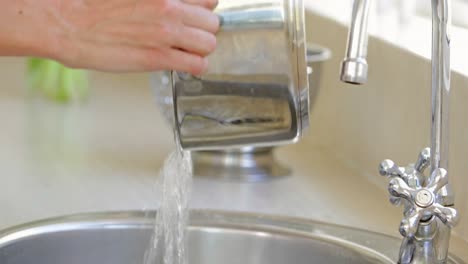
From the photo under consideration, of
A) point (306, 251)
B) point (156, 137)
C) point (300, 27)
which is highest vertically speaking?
point (300, 27)

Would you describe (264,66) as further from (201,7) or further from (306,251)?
(306,251)

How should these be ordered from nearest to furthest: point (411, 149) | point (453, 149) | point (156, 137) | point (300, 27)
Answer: point (300, 27), point (453, 149), point (411, 149), point (156, 137)

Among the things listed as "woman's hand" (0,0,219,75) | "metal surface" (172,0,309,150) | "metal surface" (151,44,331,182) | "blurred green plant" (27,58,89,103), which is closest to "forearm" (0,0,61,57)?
"woman's hand" (0,0,219,75)

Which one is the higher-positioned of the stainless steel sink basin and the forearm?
the forearm

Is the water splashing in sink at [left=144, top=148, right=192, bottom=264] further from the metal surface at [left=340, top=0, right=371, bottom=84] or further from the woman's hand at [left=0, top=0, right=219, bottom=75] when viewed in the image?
the metal surface at [left=340, top=0, right=371, bottom=84]

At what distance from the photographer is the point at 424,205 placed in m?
0.84

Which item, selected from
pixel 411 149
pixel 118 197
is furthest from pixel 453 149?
pixel 118 197

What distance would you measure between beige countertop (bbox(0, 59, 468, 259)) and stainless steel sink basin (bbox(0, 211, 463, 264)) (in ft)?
0.19

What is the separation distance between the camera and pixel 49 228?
105cm

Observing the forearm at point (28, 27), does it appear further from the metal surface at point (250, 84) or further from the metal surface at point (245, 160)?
the metal surface at point (245, 160)

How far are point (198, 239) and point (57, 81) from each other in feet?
2.48

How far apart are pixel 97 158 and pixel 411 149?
1.55 feet

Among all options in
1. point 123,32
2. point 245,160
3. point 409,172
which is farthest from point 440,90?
point 245,160

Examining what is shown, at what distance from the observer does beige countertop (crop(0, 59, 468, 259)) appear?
1.15 metres
